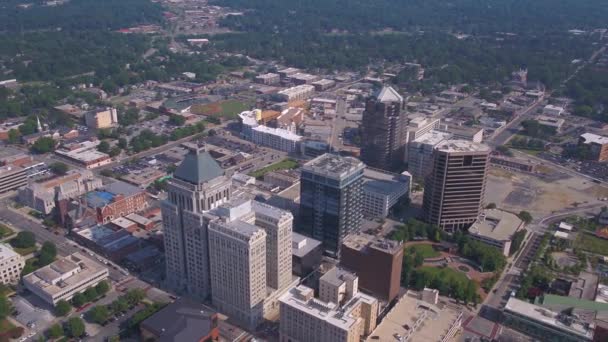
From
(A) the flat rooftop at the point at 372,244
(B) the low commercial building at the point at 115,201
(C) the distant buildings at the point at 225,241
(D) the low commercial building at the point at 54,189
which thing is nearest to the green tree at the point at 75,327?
(C) the distant buildings at the point at 225,241

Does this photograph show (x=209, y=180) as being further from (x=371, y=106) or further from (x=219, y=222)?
(x=371, y=106)

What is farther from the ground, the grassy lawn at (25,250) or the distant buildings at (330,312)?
the distant buildings at (330,312)

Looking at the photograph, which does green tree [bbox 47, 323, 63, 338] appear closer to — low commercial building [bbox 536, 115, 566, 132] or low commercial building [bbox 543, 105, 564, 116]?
low commercial building [bbox 536, 115, 566, 132]

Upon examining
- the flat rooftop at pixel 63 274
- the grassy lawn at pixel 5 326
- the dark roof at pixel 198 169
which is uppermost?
the dark roof at pixel 198 169

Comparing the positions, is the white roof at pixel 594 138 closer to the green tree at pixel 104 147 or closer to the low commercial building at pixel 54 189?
the low commercial building at pixel 54 189

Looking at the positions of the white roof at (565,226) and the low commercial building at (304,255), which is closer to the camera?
the low commercial building at (304,255)

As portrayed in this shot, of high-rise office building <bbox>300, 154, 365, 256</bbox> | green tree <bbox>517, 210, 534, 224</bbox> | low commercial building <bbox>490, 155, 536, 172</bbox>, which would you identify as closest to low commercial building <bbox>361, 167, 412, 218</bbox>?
high-rise office building <bbox>300, 154, 365, 256</bbox>
